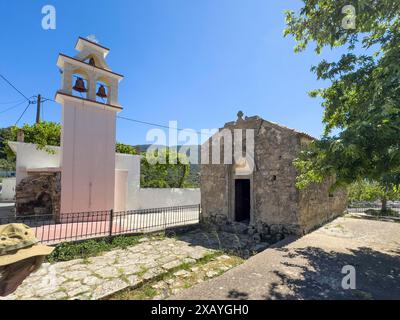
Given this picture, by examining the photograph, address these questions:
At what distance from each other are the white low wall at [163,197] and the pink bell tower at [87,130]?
4.81m

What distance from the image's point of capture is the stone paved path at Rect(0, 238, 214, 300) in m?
4.59

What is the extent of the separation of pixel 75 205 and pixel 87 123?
155 inches

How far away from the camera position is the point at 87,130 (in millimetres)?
10961

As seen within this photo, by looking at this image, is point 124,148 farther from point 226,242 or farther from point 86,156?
point 226,242

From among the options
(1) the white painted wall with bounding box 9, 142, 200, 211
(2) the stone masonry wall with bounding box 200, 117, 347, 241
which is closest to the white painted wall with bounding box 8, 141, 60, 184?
(1) the white painted wall with bounding box 9, 142, 200, 211

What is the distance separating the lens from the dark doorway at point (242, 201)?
1110cm

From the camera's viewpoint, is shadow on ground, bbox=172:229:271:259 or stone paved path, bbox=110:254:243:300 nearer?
stone paved path, bbox=110:254:243:300

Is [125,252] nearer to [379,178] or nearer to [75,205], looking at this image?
[75,205]

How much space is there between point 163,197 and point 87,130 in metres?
8.68

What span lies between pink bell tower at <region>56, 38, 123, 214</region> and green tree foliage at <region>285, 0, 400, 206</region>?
9.25m

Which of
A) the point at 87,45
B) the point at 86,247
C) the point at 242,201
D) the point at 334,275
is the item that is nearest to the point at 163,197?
the point at 242,201

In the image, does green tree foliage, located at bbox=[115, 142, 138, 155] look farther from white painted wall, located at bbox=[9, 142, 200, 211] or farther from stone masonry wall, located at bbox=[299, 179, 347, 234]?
stone masonry wall, located at bbox=[299, 179, 347, 234]

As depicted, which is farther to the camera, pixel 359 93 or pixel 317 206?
pixel 317 206

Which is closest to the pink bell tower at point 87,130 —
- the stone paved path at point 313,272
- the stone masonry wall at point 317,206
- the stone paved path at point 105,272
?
the stone paved path at point 105,272
